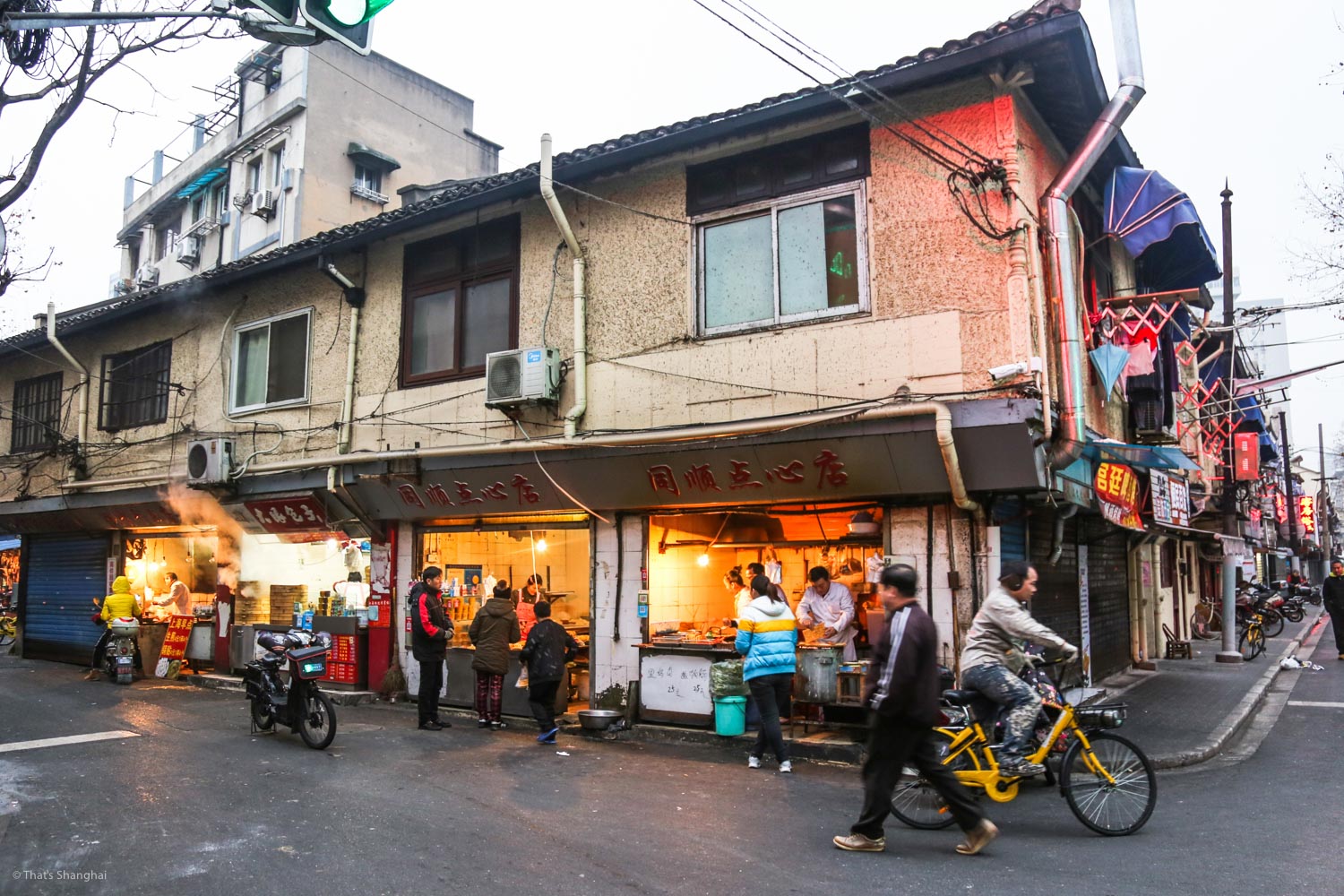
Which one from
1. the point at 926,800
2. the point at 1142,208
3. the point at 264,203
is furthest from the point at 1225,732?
the point at 264,203

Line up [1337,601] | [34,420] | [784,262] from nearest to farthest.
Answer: [784,262] → [1337,601] → [34,420]

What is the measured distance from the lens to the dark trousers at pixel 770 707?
29.5 ft

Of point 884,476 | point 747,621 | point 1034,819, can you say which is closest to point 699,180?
point 884,476

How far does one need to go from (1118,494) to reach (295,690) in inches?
403

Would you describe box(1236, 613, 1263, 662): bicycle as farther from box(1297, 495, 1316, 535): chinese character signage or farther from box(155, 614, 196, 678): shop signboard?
box(1297, 495, 1316, 535): chinese character signage

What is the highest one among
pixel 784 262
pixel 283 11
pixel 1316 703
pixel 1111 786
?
pixel 784 262

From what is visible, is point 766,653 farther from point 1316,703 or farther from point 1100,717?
point 1316,703

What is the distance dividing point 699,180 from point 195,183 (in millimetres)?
23973

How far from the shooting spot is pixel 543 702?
10.6 meters

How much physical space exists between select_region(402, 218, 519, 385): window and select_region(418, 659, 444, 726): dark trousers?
3988 mm

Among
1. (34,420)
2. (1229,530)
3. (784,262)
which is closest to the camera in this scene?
(784,262)

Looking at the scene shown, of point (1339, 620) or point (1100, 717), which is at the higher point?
point (1100, 717)

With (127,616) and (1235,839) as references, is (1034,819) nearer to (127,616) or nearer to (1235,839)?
(1235,839)

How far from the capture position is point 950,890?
549cm
